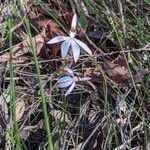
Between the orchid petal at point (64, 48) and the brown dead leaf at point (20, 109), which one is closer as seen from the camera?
the orchid petal at point (64, 48)

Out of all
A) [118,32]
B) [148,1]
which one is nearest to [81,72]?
[118,32]

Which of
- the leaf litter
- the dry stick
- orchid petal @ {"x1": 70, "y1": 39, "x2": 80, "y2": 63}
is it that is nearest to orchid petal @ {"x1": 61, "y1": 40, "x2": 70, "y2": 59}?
orchid petal @ {"x1": 70, "y1": 39, "x2": 80, "y2": 63}

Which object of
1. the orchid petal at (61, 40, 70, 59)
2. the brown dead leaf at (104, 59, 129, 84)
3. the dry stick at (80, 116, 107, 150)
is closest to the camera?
the orchid petal at (61, 40, 70, 59)

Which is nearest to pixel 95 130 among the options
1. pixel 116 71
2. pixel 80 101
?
pixel 80 101

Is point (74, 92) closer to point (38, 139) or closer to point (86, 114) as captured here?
point (86, 114)

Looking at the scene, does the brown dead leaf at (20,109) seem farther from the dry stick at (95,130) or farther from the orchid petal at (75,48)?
the orchid petal at (75,48)

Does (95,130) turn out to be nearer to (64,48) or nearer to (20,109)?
(20,109)

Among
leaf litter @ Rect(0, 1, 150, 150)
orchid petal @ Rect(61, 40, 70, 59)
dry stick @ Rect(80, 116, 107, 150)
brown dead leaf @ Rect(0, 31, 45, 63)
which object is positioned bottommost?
dry stick @ Rect(80, 116, 107, 150)

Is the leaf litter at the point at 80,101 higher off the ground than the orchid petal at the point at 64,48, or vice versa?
the orchid petal at the point at 64,48

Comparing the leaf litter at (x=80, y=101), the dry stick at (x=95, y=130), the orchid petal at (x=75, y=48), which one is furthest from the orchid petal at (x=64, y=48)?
the dry stick at (x=95, y=130)

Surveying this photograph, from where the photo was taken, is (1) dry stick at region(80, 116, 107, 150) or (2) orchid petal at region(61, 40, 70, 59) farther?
(1) dry stick at region(80, 116, 107, 150)

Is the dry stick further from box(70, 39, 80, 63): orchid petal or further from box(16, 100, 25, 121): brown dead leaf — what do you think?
box(70, 39, 80, 63): orchid petal
